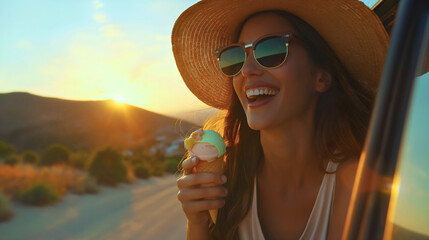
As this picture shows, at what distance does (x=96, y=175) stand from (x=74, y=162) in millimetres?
3290

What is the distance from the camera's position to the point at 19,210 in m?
Answer: 10.1

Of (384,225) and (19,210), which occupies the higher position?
(384,225)

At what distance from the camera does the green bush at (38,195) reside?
10.6 metres

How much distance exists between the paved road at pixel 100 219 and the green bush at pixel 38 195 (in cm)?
25

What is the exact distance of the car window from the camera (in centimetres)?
97

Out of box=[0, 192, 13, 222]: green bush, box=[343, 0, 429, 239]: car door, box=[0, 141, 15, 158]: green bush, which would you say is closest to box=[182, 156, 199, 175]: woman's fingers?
box=[343, 0, 429, 239]: car door

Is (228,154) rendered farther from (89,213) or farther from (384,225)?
(89,213)

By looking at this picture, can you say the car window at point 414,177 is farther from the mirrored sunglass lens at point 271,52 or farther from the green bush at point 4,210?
the green bush at point 4,210

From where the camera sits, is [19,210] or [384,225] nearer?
[384,225]

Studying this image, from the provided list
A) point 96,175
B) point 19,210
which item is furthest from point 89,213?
point 96,175

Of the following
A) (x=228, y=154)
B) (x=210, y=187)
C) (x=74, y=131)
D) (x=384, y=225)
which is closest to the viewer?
(x=384, y=225)

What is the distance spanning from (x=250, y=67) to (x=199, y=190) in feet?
2.82

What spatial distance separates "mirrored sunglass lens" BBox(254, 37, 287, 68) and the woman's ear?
39 centimetres

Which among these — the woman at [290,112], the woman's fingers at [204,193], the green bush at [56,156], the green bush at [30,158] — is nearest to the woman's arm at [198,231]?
the woman at [290,112]
